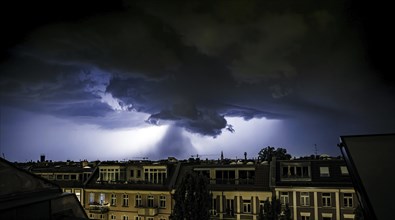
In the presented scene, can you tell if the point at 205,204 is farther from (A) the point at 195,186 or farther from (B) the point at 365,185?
(B) the point at 365,185

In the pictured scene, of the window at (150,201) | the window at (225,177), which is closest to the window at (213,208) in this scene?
the window at (225,177)

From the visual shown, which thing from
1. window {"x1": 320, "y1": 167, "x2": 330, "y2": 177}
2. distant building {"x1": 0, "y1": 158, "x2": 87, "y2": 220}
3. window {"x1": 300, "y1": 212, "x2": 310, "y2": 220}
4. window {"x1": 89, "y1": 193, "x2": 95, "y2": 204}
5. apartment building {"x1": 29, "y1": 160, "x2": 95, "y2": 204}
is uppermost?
distant building {"x1": 0, "y1": 158, "x2": 87, "y2": 220}

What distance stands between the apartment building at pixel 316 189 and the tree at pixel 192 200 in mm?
8874

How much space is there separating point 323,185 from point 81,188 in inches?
1127

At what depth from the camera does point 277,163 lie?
32.8m

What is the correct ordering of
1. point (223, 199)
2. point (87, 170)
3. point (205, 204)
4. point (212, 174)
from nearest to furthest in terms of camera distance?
point (205, 204)
point (223, 199)
point (212, 174)
point (87, 170)

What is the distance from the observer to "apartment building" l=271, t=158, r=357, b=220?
92.3 feet

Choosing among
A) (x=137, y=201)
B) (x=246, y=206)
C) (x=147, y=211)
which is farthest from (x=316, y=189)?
(x=137, y=201)

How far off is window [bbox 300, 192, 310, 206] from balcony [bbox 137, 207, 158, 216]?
1553cm

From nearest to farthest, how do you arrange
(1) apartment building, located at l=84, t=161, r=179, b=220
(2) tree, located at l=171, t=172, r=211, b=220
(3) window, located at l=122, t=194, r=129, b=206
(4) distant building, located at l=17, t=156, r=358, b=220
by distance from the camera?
(2) tree, located at l=171, t=172, r=211, b=220 → (4) distant building, located at l=17, t=156, r=358, b=220 → (1) apartment building, located at l=84, t=161, r=179, b=220 → (3) window, located at l=122, t=194, r=129, b=206

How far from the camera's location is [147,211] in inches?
1323

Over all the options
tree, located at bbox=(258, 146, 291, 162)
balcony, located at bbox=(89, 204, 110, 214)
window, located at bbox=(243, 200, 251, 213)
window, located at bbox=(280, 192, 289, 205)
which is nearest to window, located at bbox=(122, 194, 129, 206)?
balcony, located at bbox=(89, 204, 110, 214)

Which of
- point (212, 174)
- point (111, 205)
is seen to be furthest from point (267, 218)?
point (111, 205)

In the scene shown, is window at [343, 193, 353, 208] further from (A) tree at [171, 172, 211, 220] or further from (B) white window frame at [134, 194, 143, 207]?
(B) white window frame at [134, 194, 143, 207]
